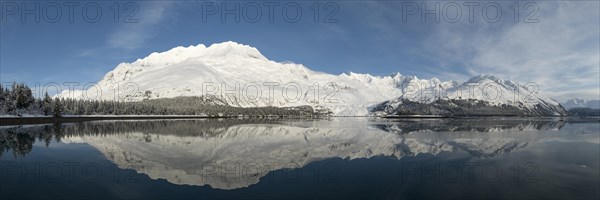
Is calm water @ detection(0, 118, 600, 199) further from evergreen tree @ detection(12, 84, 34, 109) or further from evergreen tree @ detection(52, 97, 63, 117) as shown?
evergreen tree @ detection(52, 97, 63, 117)

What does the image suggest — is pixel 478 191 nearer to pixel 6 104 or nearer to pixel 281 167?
pixel 281 167

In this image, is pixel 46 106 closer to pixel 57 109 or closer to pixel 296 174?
pixel 57 109

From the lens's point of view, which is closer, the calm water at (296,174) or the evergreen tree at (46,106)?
the calm water at (296,174)

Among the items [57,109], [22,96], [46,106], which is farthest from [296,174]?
[57,109]

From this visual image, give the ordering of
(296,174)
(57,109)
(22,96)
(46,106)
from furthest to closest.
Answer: (57,109)
(46,106)
(22,96)
(296,174)

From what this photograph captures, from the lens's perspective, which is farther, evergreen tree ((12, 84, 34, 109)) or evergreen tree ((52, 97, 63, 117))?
evergreen tree ((52, 97, 63, 117))

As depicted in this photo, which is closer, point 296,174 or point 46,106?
point 296,174

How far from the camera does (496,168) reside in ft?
109

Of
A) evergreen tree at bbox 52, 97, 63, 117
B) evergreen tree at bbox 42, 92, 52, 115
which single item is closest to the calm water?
evergreen tree at bbox 42, 92, 52, 115

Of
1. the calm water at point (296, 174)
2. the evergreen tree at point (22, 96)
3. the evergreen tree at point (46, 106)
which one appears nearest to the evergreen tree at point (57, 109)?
the evergreen tree at point (46, 106)

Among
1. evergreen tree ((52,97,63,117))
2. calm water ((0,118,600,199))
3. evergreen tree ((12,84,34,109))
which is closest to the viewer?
calm water ((0,118,600,199))

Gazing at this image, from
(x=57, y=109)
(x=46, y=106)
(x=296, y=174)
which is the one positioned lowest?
(x=296, y=174)

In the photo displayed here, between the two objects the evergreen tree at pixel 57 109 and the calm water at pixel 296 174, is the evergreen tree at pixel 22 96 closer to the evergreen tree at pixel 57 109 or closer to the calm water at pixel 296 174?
the evergreen tree at pixel 57 109

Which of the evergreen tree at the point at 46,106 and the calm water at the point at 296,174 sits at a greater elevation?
the evergreen tree at the point at 46,106
